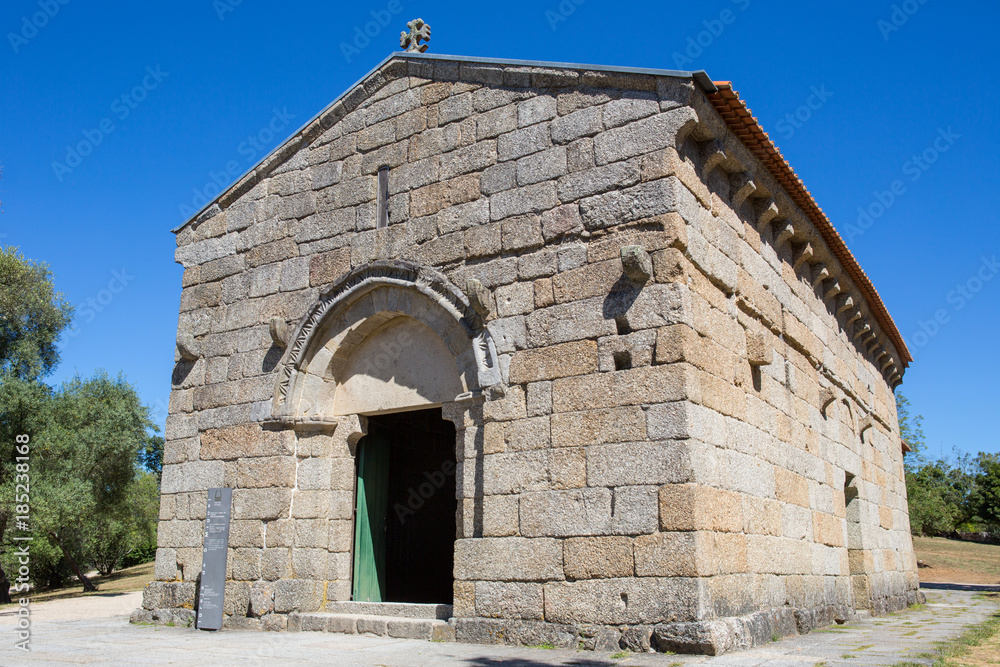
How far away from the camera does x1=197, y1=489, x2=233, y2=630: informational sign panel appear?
7.62m

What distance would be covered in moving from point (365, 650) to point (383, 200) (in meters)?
4.58

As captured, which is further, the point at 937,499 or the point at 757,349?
the point at 937,499

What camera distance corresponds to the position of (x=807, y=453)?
8539 millimetres

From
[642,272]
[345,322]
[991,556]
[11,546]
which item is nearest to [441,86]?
[345,322]

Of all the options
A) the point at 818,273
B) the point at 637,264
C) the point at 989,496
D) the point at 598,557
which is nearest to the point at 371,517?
the point at 598,557

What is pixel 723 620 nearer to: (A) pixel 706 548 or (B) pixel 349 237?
(A) pixel 706 548

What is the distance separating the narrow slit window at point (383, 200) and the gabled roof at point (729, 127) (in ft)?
3.54

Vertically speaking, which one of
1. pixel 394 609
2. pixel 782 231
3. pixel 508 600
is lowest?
pixel 394 609

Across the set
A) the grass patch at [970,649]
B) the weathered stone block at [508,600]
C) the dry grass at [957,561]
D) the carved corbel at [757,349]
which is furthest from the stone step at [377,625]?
the dry grass at [957,561]

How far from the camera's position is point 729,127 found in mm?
7145

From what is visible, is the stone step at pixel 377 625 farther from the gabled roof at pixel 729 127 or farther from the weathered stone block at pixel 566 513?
the gabled roof at pixel 729 127

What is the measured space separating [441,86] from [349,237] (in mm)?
1903

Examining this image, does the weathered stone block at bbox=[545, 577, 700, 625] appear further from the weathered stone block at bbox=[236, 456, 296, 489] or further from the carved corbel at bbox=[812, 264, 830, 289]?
the carved corbel at bbox=[812, 264, 830, 289]

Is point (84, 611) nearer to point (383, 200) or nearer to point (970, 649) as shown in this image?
point (383, 200)
